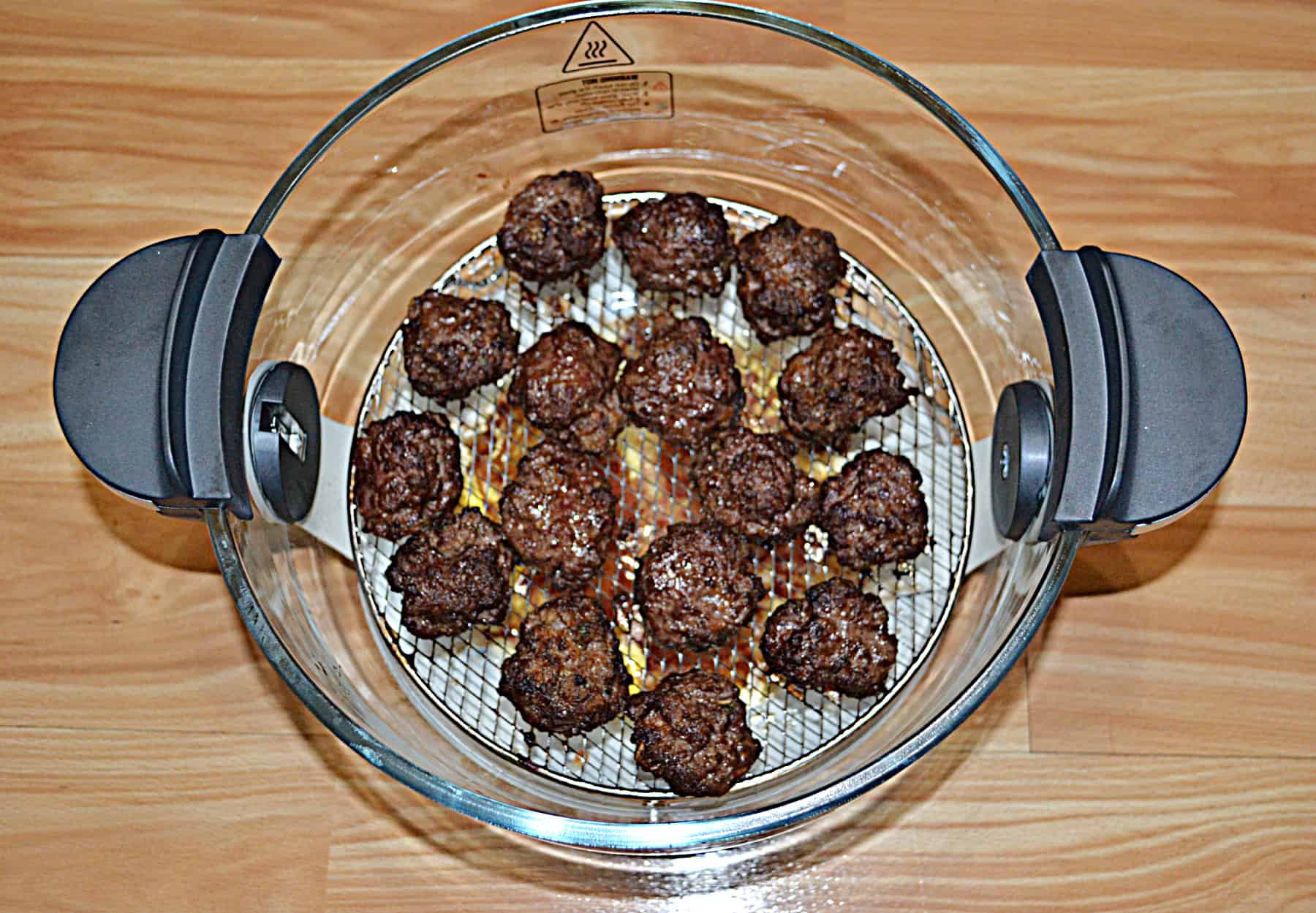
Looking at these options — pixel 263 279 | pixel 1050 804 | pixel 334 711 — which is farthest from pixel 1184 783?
pixel 263 279

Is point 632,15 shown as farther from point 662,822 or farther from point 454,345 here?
point 662,822

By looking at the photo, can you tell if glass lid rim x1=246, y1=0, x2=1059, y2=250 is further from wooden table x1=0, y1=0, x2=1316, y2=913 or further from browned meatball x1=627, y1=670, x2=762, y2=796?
browned meatball x1=627, y1=670, x2=762, y2=796

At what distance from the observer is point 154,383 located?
1.12 m

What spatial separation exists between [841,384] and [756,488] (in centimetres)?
16

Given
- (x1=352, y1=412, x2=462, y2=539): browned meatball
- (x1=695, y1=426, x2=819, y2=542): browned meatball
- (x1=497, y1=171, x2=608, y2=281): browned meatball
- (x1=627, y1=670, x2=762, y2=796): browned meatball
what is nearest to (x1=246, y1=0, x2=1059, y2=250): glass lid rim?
(x1=497, y1=171, x2=608, y2=281): browned meatball

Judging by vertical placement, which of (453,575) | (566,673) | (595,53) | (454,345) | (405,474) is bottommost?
(566,673)

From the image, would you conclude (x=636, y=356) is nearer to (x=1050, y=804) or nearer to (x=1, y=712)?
(x=1050, y=804)

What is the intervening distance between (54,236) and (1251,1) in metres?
1.68

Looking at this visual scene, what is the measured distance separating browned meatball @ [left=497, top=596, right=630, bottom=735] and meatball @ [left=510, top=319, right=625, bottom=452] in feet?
0.73

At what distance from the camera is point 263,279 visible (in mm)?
1223

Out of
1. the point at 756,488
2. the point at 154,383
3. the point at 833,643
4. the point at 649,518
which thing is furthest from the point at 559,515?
the point at 154,383

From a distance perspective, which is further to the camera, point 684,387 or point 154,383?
point 684,387

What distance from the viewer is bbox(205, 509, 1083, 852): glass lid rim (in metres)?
1.12

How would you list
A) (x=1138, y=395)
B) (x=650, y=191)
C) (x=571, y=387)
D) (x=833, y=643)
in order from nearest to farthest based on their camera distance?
(x=1138, y=395)
(x=833, y=643)
(x=571, y=387)
(x=650, y=191)
